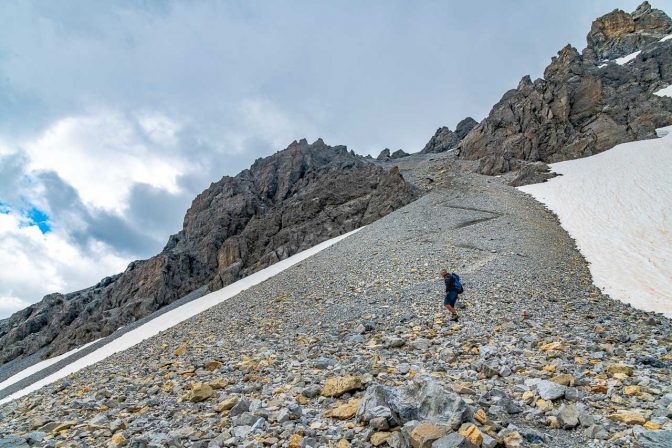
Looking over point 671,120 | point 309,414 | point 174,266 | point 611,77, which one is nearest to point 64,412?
point 309,414

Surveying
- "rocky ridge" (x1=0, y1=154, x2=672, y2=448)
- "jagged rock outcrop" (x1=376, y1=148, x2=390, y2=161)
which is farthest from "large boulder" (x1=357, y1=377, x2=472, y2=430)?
"jagged rock outcrop" (x1=376, y1=148, x2=390, y2=161)

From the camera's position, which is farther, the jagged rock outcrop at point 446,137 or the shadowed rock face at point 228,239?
the jagged rock outcrop at point 446,137

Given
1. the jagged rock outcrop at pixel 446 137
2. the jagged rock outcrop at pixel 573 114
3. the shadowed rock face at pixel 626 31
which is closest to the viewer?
the jagged rock outcrop at pixel 573 114

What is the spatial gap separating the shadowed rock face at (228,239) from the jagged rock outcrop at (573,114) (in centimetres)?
2382

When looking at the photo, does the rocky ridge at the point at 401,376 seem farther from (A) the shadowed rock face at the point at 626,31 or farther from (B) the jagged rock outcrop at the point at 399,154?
(A) the shadowed rock face at the point at 626,31

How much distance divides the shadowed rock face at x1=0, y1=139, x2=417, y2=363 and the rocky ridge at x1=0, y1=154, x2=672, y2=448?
28.1m

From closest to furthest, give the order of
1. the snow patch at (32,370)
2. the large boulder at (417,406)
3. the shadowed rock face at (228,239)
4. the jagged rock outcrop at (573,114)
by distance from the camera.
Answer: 1. the large boulder at (417,406)
2. the snow patch at (32,370)
3. the shadowed rock face at (228,239)
4. the jagged rock outcrop at (573,114)

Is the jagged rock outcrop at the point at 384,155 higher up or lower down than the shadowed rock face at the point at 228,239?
higher up

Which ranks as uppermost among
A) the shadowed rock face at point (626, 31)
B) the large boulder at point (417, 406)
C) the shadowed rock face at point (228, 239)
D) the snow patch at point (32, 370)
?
the shadowed rock face at point (626, 31)

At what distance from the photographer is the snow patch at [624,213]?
17547mm

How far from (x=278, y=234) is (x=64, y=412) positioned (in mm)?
41630

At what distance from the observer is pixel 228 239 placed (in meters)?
54.8

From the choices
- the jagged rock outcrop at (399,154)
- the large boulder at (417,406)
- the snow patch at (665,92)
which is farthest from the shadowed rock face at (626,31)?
the large boulder at (417,406)

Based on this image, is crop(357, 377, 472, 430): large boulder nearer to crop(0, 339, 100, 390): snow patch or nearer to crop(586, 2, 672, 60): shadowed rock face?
crop(0, 339, 100, 390): snow patch
